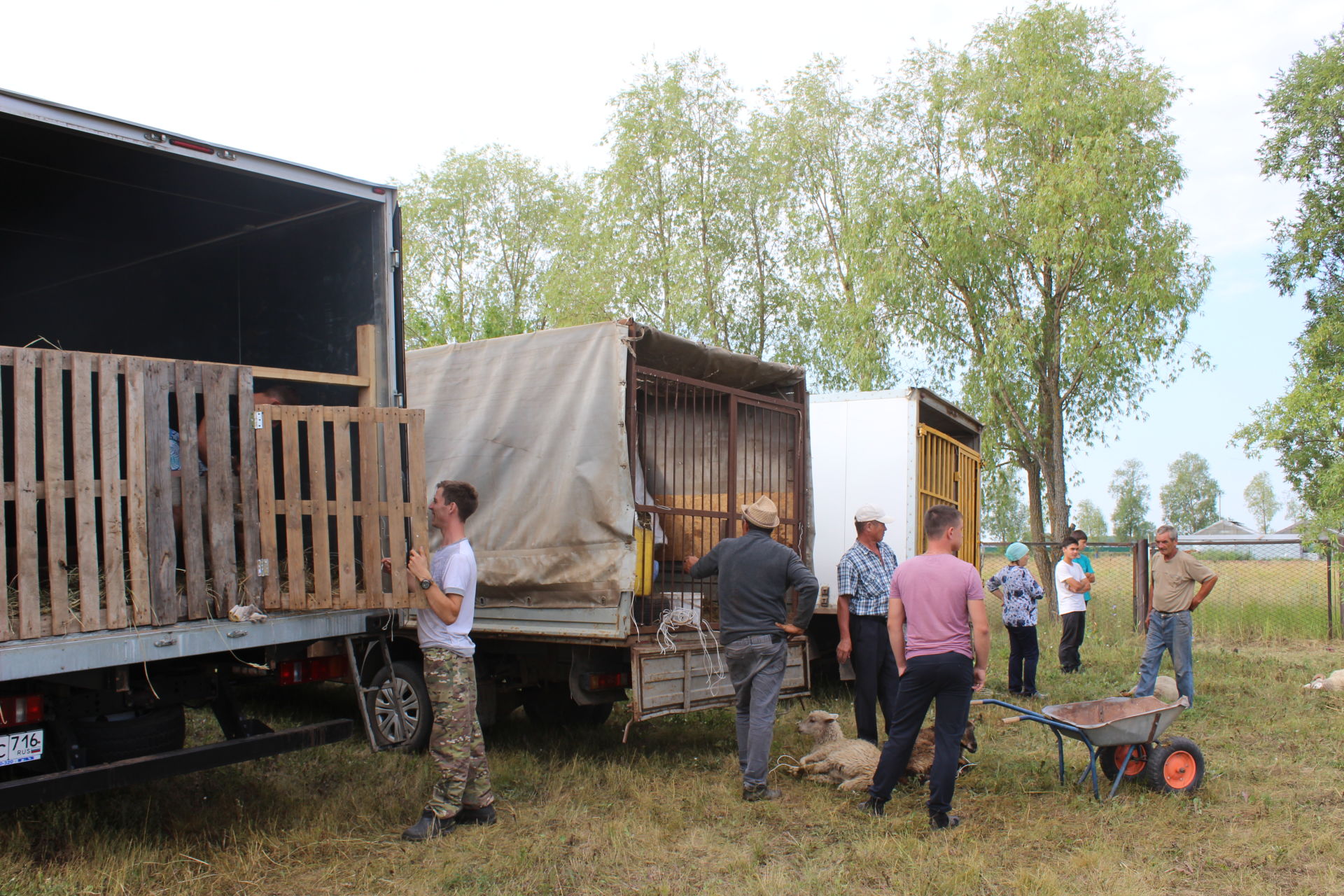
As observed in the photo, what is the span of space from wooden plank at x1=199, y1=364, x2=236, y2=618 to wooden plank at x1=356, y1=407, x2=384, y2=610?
1.89ft

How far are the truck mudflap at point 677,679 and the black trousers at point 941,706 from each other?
144cm

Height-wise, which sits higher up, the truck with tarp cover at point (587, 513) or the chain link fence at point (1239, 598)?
the truck with tarp cover at point (587, 513)

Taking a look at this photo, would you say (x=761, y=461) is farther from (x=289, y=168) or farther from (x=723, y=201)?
(x=723, y=201)

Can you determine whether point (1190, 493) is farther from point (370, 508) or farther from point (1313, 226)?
point (370, 508)

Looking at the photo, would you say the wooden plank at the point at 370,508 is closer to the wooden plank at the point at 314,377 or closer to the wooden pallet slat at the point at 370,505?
the wooden pallet slat at the point at 370,505

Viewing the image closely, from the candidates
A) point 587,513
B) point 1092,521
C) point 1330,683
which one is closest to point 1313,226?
point 1330,683

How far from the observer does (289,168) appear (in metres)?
4.89

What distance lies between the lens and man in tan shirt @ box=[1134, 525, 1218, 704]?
311 inches

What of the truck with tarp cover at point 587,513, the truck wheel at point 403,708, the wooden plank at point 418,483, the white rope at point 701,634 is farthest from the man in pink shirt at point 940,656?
the truck wheel at point 403,708

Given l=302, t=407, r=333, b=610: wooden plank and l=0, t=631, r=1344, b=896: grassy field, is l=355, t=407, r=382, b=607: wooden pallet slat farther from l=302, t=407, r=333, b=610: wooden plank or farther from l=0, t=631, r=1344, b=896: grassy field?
l=0, t=631, r=1344, b=896: grassy field

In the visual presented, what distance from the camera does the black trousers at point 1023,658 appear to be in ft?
30.9

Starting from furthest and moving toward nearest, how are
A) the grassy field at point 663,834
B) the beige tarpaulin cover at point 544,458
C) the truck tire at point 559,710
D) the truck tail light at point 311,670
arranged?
the truck tire at point 559,710, the beige tarpaulin cover at point 544,458, the truck tail light at point 311,670, the grassy field at point 663,834

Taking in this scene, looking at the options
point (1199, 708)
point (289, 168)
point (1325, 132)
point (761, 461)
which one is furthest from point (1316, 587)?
point (289, 168)

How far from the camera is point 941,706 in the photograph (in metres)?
5.01
